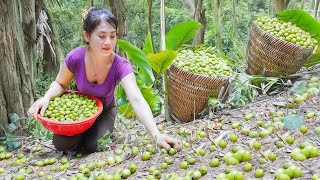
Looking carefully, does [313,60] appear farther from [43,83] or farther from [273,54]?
[43,83]

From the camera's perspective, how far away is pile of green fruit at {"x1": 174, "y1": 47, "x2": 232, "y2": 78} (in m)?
3.50

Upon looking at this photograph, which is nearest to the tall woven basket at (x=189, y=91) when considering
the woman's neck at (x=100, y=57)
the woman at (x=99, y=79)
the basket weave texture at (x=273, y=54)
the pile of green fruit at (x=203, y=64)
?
the pile of green fruit at (x=203, y=64)

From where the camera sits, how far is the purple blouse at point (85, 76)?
3002 millimetres

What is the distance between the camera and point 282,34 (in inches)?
141

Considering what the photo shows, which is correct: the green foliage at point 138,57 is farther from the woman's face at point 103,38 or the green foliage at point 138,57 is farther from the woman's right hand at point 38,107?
the woman's right hand at point 38,107

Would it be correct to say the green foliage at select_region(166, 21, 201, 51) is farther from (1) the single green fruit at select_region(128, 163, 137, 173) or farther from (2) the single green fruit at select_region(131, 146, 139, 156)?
(1) the single green fruit at select_region(128, 163, 137, 173)

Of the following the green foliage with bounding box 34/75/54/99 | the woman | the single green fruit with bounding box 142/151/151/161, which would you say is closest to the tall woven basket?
the woman

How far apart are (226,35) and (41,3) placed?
27.4 feet

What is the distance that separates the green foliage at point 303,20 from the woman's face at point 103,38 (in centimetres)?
188

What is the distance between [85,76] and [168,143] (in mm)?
933

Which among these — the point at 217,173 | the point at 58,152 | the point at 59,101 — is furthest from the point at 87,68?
the point at 217,173

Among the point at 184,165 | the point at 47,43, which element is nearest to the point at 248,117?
the point at 184,165

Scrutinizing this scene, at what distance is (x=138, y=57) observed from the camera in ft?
12.7

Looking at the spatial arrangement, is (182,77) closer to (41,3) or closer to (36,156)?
(36,156)
